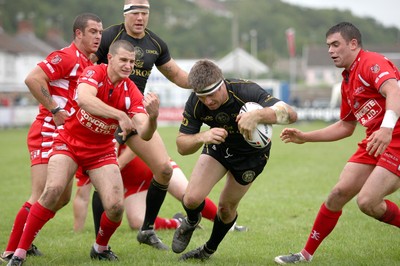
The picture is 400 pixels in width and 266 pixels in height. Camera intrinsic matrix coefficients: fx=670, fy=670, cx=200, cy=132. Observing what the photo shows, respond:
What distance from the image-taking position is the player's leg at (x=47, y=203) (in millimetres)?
6969

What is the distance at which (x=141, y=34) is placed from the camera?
28.3 feet

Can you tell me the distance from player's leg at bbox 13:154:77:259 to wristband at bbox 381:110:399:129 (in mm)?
3300

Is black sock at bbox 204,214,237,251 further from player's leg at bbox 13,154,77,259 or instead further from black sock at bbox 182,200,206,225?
player's leg at bbox 13,154,77,259

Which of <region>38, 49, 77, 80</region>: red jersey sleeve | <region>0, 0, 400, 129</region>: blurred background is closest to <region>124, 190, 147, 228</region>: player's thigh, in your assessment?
<region>38, 49, 77, 80</region>: red jersey sleeve

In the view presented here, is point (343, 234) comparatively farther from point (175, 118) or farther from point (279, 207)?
point (175, 118)

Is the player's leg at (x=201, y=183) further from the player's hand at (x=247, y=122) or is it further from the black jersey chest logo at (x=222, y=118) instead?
the player's hand at (x=247, y=122)

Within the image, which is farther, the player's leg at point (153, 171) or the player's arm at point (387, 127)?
the player's leg at point (153, 171)

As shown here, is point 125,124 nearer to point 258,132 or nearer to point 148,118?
point 148,118

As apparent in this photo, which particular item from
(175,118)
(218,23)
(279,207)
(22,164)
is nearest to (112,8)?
(218,23)

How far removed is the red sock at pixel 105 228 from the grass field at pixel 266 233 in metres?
0.26

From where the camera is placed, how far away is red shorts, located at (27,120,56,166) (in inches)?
308

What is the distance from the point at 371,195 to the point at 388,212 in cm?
35

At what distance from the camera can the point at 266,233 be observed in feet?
30.1

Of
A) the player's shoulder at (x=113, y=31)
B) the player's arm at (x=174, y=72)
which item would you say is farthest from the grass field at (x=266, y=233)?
the player's shoulder at (x=113, y=31)
